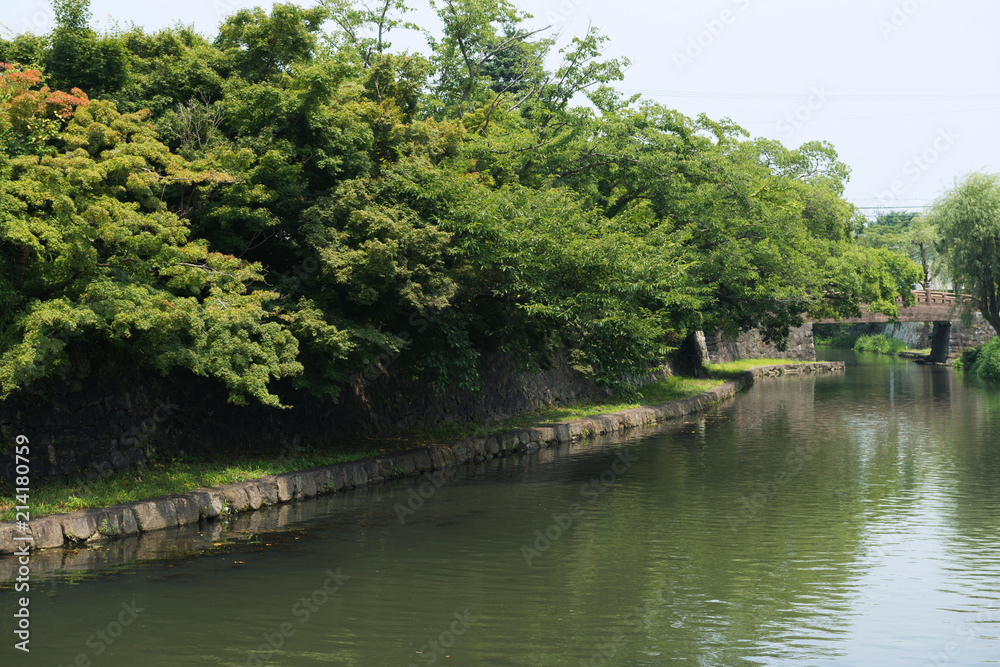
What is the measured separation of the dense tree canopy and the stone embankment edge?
1707mm

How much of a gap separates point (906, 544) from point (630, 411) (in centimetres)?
1612

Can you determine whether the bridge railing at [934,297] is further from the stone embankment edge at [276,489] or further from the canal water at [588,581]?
the canal water at [588,581]

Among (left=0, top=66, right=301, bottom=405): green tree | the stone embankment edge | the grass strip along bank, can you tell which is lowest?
the stone embankment edge

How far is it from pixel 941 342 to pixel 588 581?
59.3 m

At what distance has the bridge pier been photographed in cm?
6275

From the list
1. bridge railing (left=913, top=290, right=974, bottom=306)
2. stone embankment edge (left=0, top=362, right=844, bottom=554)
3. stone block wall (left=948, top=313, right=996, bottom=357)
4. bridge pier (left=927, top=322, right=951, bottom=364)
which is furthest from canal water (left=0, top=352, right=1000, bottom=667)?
bridge pier (left=927, top=322, right=951, bottom=364)

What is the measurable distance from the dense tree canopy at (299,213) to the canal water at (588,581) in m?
3.27

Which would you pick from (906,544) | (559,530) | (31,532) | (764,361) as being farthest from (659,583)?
(764,361)

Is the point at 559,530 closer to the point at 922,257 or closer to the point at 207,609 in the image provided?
the point at 207,609

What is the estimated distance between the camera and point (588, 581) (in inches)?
458

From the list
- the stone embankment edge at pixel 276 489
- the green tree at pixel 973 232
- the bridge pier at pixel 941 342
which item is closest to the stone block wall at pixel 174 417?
the stone embankment edge at pixel 276 489

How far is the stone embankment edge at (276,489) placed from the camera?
13.0m

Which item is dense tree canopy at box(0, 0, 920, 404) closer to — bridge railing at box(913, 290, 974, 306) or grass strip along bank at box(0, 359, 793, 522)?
grass strip along bank at box(0, 359, 793, 522)

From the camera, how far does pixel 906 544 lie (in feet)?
43.9
